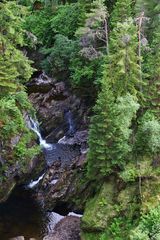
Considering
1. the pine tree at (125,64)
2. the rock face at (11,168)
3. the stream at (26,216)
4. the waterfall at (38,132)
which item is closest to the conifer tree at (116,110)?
the pine tree at (125,64)

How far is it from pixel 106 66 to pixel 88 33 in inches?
245

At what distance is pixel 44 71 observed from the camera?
50.3 meters

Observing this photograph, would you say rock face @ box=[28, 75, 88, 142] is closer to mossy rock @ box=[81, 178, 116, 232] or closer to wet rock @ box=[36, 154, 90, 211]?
wet rock @ box=[36, 154, 90, 211]

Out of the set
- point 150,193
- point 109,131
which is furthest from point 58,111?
point 150,193

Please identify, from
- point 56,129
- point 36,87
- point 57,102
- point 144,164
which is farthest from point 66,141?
point 144,164

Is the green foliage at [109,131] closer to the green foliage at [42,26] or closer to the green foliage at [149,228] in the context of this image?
the green foliage at [149,228]

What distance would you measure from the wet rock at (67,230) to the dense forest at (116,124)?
2126mm

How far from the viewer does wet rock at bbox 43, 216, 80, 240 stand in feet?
105

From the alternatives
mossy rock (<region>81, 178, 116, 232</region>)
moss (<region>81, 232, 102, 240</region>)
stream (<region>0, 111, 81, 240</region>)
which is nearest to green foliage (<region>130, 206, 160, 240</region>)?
mossy rock (<region>81, 178, 116, 232</region>)

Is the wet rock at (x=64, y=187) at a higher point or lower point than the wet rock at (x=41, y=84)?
lower

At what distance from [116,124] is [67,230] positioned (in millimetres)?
9439

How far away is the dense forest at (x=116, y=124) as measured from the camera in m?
29.5

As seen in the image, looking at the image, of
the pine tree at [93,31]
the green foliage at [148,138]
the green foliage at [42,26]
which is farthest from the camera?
the green foliage at [42,26]

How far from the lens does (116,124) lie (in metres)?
29.8
